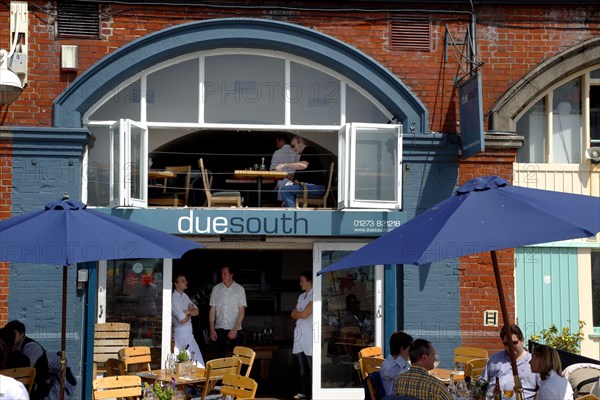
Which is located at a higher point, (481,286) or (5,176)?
(5,176)

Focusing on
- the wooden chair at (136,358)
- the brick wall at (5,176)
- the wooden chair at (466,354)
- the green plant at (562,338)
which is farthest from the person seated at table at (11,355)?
the green plant at (562,338)

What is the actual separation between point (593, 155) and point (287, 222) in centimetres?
478

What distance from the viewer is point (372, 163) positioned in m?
13.1

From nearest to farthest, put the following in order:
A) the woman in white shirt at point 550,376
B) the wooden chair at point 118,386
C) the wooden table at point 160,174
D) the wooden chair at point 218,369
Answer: the woman in white shirt at point 550,376, the wooden chair at point 118,386, the wooden chair at point 218,369, the wooden table at point 160,174

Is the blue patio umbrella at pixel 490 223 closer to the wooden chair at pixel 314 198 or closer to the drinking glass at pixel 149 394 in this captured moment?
the drinking glass at pixel 149 394

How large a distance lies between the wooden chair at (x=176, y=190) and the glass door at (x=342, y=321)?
2.17 m

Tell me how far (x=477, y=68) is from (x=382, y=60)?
1455mm

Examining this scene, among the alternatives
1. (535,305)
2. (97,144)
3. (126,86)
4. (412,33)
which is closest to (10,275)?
(97,144)

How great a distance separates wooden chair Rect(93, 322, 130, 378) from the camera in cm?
1273

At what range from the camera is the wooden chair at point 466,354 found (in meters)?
11.9

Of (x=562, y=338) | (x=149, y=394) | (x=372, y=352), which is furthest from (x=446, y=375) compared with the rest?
(x=149, y=394)

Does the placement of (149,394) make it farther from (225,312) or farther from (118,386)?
(225,312)

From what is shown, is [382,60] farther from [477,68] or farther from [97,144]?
[97,144]

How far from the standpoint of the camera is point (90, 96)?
41.9ft
